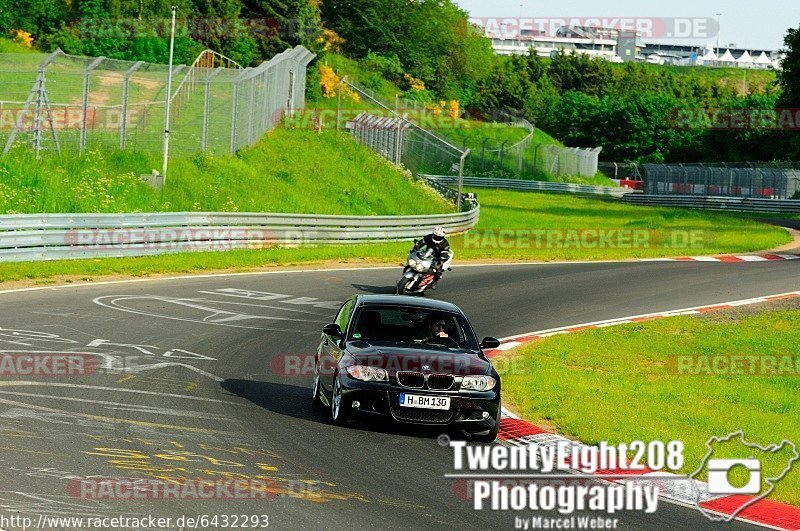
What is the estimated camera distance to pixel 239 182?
39.6 meters

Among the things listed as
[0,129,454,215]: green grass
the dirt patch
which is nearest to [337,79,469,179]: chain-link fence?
[0,129,454,215]: green grass

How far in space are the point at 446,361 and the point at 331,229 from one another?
75.5ft

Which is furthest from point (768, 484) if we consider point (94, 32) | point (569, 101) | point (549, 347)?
point (569, 101)

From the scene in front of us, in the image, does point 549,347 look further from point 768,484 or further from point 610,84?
point 610,84

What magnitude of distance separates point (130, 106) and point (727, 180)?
50.7 meters

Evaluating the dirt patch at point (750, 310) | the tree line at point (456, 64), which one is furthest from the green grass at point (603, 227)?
the tree line at point (456, 64)

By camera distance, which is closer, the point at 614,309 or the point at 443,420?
the point at 443,420

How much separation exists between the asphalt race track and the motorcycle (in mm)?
532

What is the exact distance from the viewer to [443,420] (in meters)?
11.9

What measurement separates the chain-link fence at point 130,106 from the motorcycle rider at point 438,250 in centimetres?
1116

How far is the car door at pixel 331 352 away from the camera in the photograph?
12.7m

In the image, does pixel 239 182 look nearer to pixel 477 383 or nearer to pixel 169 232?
pixel 169 232

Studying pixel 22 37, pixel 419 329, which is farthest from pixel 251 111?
pixel 22 37

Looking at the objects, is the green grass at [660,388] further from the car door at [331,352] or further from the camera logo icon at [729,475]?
the car door at [331,352]
